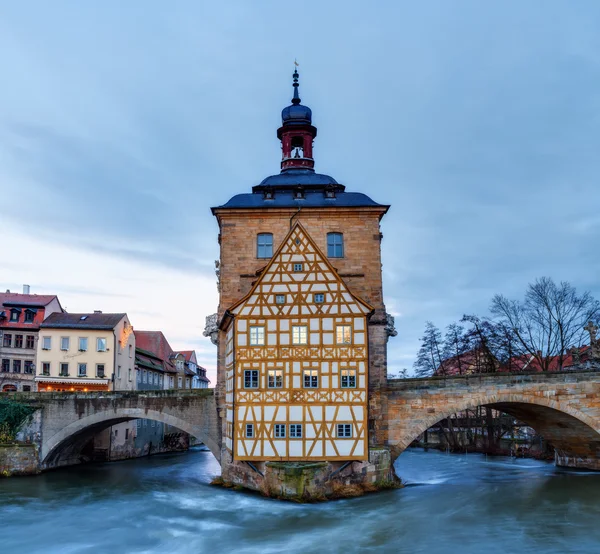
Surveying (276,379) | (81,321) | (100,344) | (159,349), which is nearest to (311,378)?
(276,379)

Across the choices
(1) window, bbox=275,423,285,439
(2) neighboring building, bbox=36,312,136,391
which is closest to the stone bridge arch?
(1) window, bbox=275,423,285,439

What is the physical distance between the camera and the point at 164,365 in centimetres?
5500

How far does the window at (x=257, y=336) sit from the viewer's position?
23891mm

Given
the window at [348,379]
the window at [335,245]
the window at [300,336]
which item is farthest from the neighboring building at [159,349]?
the window at [348,379]

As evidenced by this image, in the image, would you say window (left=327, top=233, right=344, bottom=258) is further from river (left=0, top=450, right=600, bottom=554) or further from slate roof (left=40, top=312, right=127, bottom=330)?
slate roof (left=40, top=312, right=127, bottom=330)

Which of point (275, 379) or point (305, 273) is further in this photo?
point (305, 273)

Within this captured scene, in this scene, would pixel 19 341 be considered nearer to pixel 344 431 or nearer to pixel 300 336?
pixel 300 336

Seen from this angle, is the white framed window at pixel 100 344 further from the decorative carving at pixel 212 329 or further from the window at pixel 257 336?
the window at pixel 257 336

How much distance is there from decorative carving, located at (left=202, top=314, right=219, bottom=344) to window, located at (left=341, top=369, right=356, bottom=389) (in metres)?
7.48

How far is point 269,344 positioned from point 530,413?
1371cm

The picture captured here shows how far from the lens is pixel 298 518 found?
1995 centimetres

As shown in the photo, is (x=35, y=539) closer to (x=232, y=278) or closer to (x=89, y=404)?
(x=89, y=404)

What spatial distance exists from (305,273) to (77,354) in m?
21.0

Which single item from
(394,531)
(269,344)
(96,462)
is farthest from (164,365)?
(394,531)
